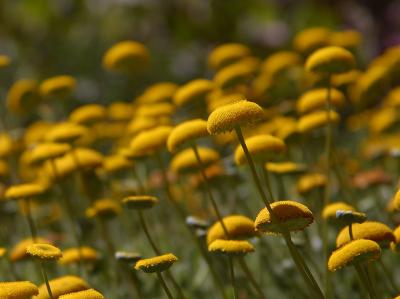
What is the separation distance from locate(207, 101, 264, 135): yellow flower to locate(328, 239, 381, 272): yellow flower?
0.37m

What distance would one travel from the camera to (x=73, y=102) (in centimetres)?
802

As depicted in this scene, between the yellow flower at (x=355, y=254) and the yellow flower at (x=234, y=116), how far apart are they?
375 mm

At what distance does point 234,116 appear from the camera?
196cm

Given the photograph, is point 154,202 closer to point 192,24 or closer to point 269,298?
point 269,298

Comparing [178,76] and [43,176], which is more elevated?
[178,76]

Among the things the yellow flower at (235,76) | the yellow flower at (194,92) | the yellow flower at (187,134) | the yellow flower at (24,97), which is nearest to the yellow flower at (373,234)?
the yellow flower at (187,134)

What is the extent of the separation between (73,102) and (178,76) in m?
1.01

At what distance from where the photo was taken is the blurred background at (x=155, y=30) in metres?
6.62

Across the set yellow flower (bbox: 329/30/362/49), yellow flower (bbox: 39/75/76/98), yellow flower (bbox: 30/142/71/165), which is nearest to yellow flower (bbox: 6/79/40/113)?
yellow flower (bbox: 39/75/76/98)

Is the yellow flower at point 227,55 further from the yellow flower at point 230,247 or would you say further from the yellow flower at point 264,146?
the yellow flower at point 230,247

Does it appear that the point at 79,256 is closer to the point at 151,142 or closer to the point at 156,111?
the point at 151,142

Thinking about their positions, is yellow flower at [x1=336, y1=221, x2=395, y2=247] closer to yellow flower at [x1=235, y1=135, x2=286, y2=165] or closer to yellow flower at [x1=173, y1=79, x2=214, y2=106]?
yellow flower at [x1=235, y1=135, x2=286, y2=165]

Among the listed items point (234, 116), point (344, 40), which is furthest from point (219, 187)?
point (234, 116)

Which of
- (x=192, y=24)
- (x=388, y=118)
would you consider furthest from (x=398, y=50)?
(x=192, y=24)
